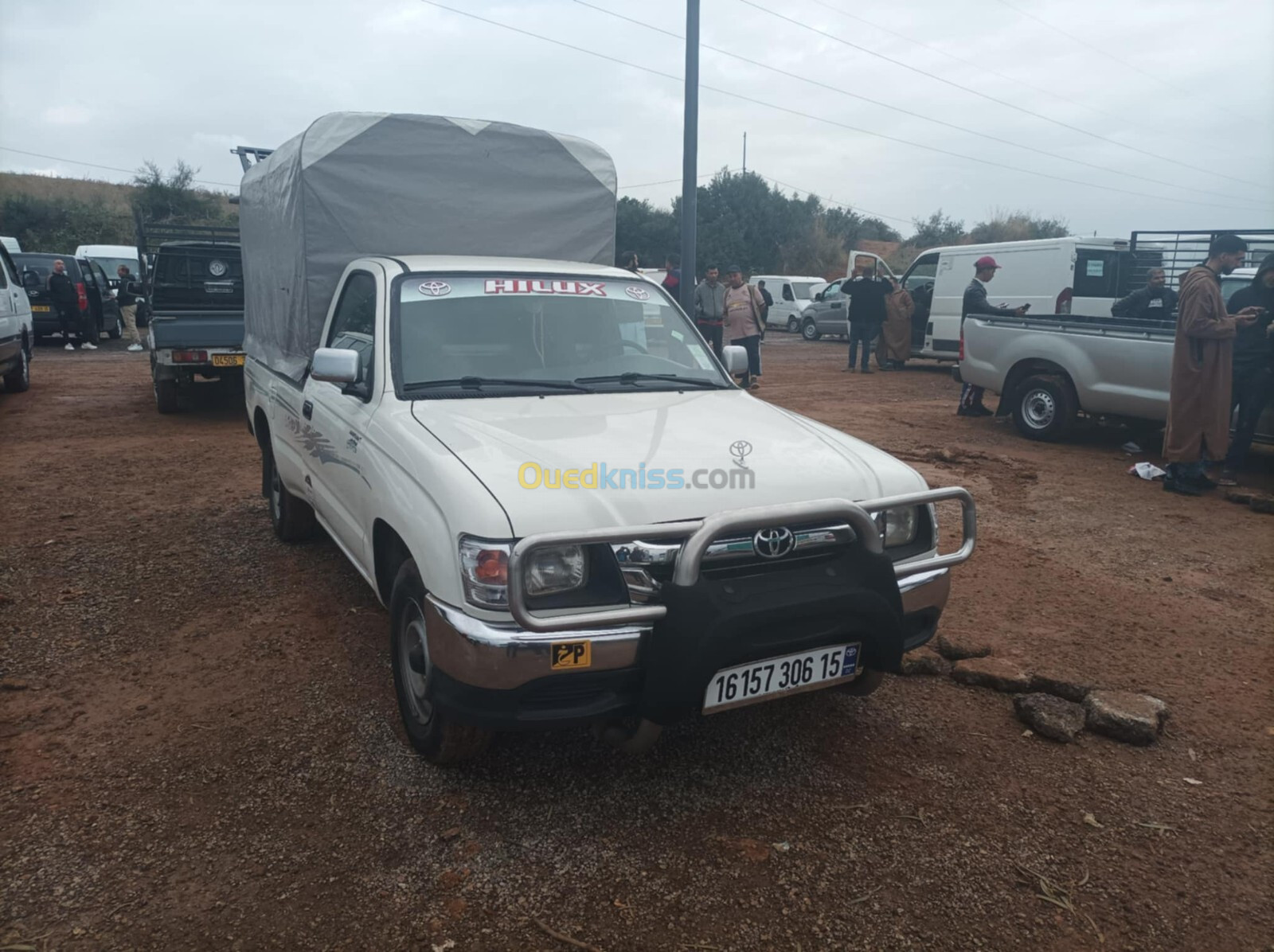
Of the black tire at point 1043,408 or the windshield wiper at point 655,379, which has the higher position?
the windshield wiper at point 655,379

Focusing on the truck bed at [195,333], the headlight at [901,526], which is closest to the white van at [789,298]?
the truck bed at [195,333]

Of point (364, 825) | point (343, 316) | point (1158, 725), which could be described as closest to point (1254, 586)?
point (1158, 725)

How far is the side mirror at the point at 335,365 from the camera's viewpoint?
343 cm

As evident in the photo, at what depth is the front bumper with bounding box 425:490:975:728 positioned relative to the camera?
2.43 metres

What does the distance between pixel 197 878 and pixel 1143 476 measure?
7.60 metres

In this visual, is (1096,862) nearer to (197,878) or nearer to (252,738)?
(197,878)

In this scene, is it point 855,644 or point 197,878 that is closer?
point 197,878

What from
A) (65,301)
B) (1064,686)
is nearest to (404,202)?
(1064,686)

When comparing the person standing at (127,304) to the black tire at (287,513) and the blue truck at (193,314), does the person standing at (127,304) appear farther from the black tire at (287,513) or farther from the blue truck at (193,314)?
the black tire at (287,513)

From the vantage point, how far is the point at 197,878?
2492 mm

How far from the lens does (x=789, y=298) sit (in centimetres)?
2586

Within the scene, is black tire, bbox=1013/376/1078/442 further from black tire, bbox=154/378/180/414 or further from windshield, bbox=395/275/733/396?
black tire, bbox=154/378/180/414

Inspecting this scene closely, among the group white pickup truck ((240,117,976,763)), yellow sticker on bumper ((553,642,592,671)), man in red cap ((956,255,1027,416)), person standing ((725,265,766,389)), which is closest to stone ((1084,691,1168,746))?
white pickup truck ((240,117,976,763))

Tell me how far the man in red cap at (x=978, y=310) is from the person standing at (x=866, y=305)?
13.0 ft
